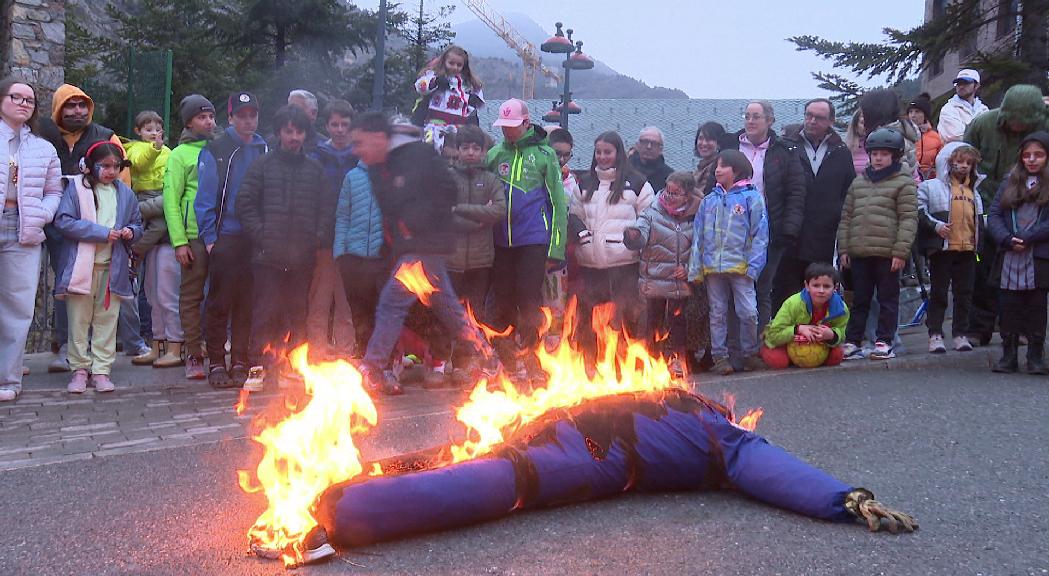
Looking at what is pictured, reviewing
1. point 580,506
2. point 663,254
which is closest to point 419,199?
point 663,254

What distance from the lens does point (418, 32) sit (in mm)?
31078

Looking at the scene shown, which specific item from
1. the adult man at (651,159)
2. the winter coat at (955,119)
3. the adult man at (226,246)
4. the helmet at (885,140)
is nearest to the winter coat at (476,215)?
the adult man at (226,246)

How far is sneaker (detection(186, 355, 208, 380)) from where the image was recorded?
7.57 m

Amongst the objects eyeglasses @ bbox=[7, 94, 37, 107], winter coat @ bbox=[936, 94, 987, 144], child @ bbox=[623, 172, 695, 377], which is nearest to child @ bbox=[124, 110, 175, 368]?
eyeglasses @ bbox=[7, 94, 37, 107]

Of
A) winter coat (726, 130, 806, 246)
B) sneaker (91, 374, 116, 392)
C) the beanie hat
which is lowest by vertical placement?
sneaker (91, 374, 116, 392)

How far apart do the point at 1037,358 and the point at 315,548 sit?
634 cm

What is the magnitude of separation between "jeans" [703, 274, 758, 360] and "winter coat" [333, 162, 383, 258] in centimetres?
266

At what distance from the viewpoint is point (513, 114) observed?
7.55 meters

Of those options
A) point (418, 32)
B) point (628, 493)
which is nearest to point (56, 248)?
point (628, 493)

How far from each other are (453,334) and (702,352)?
225 centimetres

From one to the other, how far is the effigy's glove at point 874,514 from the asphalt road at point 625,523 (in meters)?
0.05

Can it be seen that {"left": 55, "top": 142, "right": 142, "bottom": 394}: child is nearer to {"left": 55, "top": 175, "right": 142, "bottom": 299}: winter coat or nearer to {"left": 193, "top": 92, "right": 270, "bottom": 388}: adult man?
{"left": 55, "top": 175, "right": 142, "bottom": 299}: winter coat

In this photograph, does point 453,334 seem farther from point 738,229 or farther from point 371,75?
point 371,75

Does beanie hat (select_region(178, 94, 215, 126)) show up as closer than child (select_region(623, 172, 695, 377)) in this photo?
Yes
